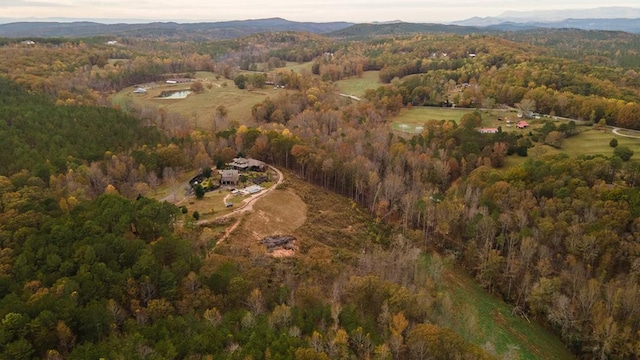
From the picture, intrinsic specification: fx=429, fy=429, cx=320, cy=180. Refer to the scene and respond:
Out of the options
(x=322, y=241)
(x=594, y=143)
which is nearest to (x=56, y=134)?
(x=322, y=241)

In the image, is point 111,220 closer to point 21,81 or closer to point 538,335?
point 538,335

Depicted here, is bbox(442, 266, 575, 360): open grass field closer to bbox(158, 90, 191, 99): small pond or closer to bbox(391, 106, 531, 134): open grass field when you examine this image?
bbox(391, 106, 531, 134): open grass field

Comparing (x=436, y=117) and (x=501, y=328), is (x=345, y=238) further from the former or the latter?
(x=436, y=117)

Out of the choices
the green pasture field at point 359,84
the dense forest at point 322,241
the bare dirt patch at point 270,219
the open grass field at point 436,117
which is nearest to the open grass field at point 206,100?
the dense forest at point 322,241

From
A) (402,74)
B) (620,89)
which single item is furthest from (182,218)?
(402,74)

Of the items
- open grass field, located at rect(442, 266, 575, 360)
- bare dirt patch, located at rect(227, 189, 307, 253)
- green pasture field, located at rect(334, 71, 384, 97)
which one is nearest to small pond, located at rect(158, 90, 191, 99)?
green pasture field, located at rect(334, 71, 384, 97)

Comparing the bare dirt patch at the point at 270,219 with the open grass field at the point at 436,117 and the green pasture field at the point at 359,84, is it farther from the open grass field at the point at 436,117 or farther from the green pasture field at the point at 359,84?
the green pasture field at the point at 359,84
